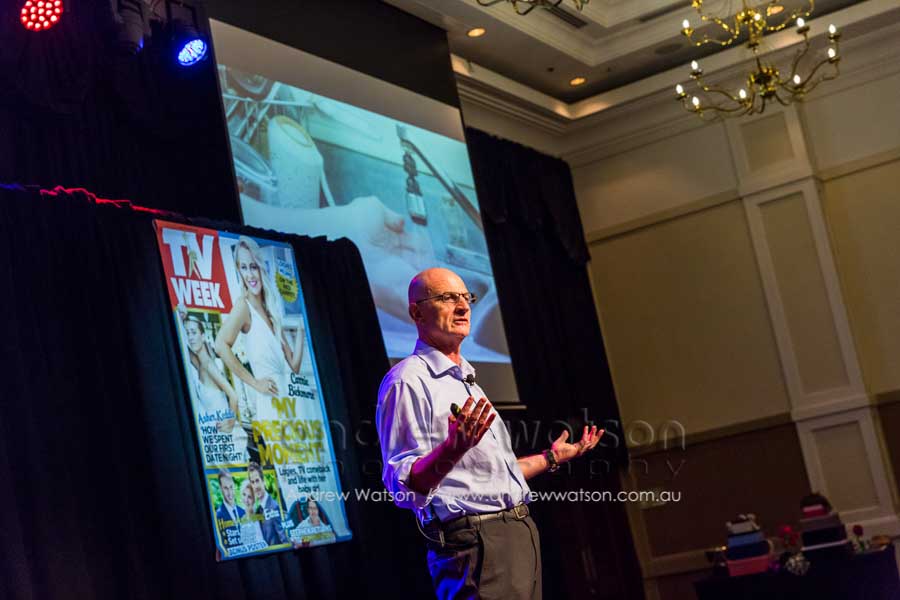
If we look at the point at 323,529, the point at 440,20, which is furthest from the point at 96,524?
the point at 440,20

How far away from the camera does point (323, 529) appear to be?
14.9 feet

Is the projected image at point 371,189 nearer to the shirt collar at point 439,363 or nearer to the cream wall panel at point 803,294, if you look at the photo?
the shirt collar at point 439,363

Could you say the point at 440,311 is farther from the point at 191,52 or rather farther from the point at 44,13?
the point at 191,52

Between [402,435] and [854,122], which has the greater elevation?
[854,122]

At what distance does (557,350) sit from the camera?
8.07 meters

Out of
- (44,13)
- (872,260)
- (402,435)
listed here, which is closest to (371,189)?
(44,13)

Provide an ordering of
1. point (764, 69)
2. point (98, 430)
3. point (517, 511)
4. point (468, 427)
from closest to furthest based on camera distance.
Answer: point (468, 427), point (517, 511), point (98, 430), point (764, 69)

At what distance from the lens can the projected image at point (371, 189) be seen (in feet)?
16.7

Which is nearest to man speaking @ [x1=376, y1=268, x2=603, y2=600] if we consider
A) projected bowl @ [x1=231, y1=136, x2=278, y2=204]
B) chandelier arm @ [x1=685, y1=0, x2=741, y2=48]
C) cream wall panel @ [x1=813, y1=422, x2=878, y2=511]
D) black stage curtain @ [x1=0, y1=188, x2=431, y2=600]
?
black stage curtain @ [x1=0, y1=188, x2=431, y2=600]

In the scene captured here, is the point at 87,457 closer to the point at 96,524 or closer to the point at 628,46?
the point at 96,524

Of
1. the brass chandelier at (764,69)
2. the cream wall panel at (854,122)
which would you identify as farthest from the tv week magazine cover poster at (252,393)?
the cream wall panel at (854,122)

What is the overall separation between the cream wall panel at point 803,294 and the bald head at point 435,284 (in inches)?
224

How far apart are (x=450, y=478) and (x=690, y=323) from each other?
6093 millimetres

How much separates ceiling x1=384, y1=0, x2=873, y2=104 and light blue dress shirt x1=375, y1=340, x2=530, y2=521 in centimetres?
435
